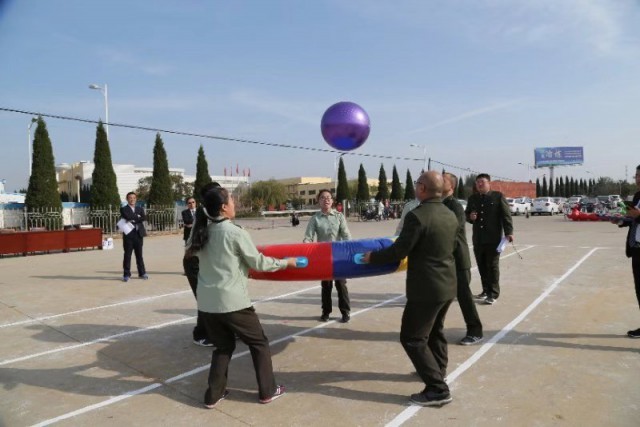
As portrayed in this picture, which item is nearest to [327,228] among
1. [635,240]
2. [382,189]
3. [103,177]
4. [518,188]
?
[635,240]

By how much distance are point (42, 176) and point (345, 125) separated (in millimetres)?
22657

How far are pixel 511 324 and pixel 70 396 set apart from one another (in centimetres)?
509

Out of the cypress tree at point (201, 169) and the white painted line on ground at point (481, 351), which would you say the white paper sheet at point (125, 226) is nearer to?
the white painted line on ground at point (481, 351)

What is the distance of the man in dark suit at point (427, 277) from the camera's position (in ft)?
12.1

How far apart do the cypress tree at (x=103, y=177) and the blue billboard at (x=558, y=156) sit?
7237cm

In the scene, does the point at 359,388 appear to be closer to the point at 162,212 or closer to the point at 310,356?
the point at 310,356

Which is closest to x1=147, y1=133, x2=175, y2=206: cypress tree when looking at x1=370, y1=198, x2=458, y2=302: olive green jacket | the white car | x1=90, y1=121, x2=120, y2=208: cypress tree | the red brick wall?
x1=90, y1=121, x2=120, y2=208: cypress tree

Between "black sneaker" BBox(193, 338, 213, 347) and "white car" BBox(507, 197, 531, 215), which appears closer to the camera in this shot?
"black sneaker" BBox(193, 338, 213, 347)

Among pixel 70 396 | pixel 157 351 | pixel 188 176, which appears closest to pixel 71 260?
pixel 157 351

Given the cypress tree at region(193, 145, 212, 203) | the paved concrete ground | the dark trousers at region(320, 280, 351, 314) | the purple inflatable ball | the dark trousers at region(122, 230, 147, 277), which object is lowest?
the paved concrete ground

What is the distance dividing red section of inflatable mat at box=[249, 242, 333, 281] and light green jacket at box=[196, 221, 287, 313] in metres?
0.63

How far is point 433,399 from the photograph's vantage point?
3.68 m

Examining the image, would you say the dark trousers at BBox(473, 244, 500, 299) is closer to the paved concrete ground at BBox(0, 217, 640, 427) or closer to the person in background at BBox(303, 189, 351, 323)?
the paved concrete ground at BBox(0, 217, 640, 427)

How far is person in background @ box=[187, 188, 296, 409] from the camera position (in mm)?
3818
